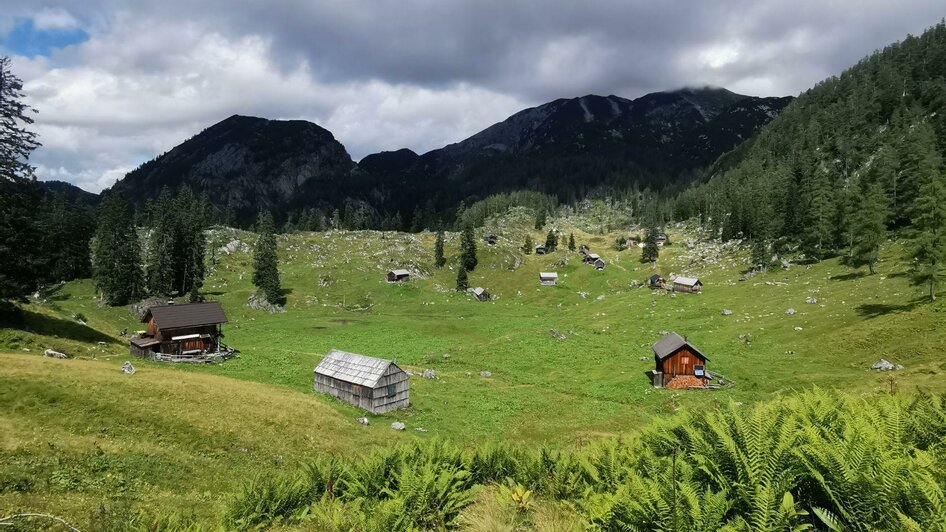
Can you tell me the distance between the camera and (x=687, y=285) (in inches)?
4358

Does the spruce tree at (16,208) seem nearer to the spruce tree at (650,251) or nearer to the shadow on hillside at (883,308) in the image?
the shadow on hillside at (883,308)

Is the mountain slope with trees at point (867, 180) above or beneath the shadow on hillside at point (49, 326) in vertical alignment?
above

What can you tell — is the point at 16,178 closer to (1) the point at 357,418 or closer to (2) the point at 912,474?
(1) the point at 357,418

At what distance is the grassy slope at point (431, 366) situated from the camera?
22.5 meters

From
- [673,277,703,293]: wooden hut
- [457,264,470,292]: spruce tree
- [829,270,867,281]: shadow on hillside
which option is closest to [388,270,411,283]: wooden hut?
[457,264,470,292]: spruce tree

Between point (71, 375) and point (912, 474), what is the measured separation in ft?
123

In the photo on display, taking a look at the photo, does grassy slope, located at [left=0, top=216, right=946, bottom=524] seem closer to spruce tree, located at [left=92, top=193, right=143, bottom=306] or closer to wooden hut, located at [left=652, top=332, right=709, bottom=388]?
wooden hut, located at [left=652, top=332, right=709, bottom=388]

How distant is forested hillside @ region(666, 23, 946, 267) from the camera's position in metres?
88.8

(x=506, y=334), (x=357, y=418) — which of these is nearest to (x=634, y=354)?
(x=506, y=334)

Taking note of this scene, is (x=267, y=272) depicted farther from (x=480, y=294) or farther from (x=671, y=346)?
(x=671, y=346)

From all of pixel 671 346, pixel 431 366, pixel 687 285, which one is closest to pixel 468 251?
pixel 687 285

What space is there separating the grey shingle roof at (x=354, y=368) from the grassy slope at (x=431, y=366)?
2.96 metres

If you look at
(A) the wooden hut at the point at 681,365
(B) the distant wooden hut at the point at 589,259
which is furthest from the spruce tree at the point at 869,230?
(B) the distant wooden hut at the point at 589,259

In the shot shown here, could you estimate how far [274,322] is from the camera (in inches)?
3871
